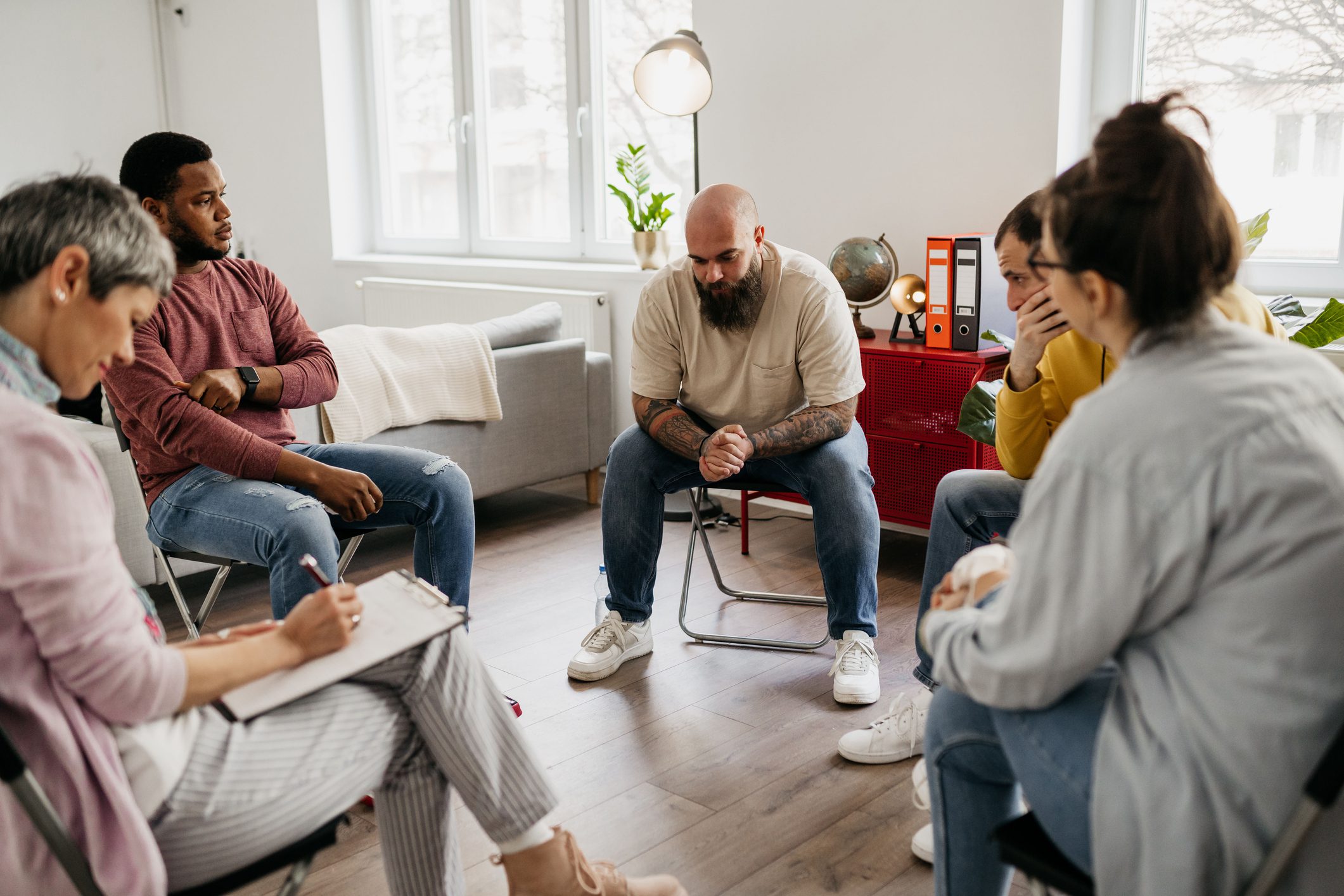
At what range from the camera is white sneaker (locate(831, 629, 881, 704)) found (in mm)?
2523

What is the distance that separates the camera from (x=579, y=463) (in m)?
4.28

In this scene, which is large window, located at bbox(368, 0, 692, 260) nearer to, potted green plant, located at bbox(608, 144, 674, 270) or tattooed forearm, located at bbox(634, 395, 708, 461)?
potted green plant, located at bbox(608, 144, 674, 270)

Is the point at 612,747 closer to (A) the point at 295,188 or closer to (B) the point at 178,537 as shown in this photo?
(B) the point at 178,537

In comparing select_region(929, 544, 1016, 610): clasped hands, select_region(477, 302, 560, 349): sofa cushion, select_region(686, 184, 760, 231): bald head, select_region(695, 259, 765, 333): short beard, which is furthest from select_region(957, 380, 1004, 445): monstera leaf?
select_region(477, 302, 560, 349): sofa cushion

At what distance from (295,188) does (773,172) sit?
3.28 metres

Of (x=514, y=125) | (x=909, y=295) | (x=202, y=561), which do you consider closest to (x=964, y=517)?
(x=909, y=295)

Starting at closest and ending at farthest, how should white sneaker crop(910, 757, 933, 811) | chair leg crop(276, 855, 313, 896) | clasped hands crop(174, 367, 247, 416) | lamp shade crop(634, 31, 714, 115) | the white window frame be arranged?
chair leg crop(276, 855, 313, 896)
white sneaker crop(910, 757, 933, 811)
clasped hands crop(174, 367, 247, 416)
the white window frame
lamp shade crop(634, 31, 714, 115)

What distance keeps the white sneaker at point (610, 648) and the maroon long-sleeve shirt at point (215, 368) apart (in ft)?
2.74

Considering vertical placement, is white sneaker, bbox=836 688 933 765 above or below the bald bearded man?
below

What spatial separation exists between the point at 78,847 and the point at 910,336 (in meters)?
2.94

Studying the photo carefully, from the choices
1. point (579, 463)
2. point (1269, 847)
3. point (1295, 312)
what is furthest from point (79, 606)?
point (579, 463)

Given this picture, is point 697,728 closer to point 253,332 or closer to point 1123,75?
point 253,332

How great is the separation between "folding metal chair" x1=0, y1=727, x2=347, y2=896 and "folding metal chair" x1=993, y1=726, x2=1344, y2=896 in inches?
29.9

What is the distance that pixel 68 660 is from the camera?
108cm
